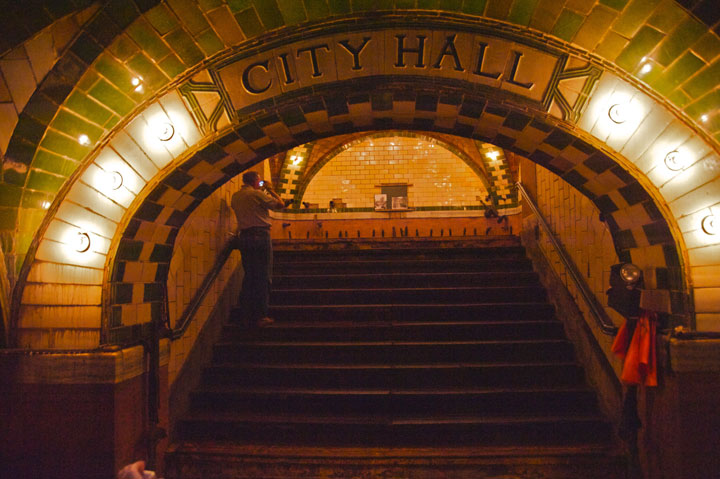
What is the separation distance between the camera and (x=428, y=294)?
5004 millimetres

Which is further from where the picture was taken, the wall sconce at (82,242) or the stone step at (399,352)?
the stone step at (399,352)

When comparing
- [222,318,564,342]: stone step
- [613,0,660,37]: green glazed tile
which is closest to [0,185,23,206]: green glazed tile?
[222,318,564,342]: stone step

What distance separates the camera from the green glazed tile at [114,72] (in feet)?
7.51

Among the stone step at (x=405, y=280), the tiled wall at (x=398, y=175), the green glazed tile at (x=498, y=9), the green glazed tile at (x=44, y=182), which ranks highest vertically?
the tiled wall at (x=398, y=175)

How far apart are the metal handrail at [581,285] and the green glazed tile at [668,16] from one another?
2.08 metres

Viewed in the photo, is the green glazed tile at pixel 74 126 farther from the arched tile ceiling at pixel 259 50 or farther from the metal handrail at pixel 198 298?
the metal handrail at pixel 198 298

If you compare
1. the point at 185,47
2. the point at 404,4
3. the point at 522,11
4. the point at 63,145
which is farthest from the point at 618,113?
the point at 63,145

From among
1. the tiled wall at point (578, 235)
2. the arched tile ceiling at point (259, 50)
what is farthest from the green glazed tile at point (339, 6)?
the tiled wall at point (578, 235)

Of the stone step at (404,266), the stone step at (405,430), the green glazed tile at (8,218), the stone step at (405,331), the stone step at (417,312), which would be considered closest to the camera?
the green glazed tile at (8,218)

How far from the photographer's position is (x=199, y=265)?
4.08 metres

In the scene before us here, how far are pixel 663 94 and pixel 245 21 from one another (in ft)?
7.61

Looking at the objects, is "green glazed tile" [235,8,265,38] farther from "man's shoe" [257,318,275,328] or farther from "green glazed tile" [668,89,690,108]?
"man's shoe" [257,318,275,328]

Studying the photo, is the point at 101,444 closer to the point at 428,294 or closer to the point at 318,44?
the point at 318,44

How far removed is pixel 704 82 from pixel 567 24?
0.76 m
